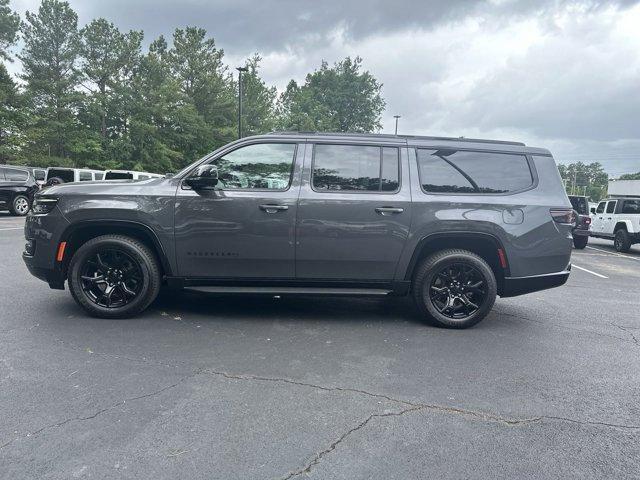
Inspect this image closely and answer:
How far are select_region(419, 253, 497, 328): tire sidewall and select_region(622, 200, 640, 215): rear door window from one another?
1338 centimetres

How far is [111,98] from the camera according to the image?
3444cm

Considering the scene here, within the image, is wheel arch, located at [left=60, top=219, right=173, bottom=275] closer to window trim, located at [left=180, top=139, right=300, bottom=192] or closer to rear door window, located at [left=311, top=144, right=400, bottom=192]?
window trim, located at [left=180, top=139, right=300, bottom=192]

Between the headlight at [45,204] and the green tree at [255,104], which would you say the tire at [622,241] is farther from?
the green tree at [255,104]

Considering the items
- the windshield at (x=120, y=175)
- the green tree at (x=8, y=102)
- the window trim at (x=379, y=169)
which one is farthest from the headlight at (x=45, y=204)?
A: the green tree at (x=8, y=102)

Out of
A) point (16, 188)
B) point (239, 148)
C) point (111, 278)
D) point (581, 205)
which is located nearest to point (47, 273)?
point (111, 278)

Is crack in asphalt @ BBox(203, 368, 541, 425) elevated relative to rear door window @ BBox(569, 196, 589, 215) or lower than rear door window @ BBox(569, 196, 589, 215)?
lower

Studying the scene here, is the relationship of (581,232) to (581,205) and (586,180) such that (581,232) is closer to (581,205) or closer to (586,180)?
(581,205)

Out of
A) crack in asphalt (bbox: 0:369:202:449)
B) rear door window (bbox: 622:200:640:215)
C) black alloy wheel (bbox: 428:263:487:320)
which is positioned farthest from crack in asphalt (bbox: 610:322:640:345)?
rear door window (bbox: 622:200:640:215)

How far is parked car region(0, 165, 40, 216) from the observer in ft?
53.4

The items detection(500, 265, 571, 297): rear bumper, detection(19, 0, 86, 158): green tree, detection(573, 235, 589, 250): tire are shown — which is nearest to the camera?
detection(500, 265, 571, 297): rear bumper

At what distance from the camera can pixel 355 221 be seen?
4.58 meters

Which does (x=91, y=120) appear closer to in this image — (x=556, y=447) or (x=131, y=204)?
(x=131, y=204)

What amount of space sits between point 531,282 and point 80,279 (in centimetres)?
468

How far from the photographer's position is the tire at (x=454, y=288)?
4.70 meters
